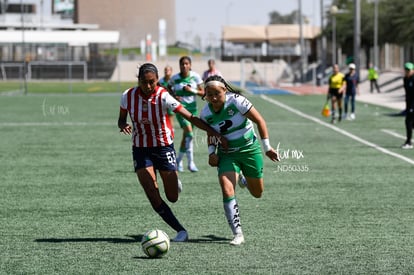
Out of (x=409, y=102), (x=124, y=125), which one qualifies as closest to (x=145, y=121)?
(x=124, y=125)

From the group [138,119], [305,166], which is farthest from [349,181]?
[138,119]

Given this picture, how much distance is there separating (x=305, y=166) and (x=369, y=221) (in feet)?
22.8

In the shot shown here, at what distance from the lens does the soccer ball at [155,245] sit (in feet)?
32.0

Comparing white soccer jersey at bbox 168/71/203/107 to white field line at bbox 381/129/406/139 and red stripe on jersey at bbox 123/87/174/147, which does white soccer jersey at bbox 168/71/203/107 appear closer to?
red stripe on jersey at bbox 123/87/174/147

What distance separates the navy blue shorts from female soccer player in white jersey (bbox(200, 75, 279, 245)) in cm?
46

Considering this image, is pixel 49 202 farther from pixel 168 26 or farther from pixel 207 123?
pixel 168 26

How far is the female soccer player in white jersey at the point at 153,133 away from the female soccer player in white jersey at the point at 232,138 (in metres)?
0.18

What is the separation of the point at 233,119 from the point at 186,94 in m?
8.01

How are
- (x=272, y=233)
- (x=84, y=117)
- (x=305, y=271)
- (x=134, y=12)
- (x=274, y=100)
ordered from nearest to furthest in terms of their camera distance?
(x=305, y=271) → (x=272, y=233) → (x=84, y=117) → (x=274, y=100) → (x=134, y=12)

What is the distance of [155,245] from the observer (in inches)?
384

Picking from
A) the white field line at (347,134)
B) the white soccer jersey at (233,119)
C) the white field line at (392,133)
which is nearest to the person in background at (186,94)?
the white field line at (347,134)

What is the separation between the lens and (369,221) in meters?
12.2

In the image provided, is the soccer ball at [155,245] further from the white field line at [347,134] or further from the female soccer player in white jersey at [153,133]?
the white field line at [347,134]

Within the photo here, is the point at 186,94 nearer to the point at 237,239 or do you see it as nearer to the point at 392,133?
the point at 237,239
